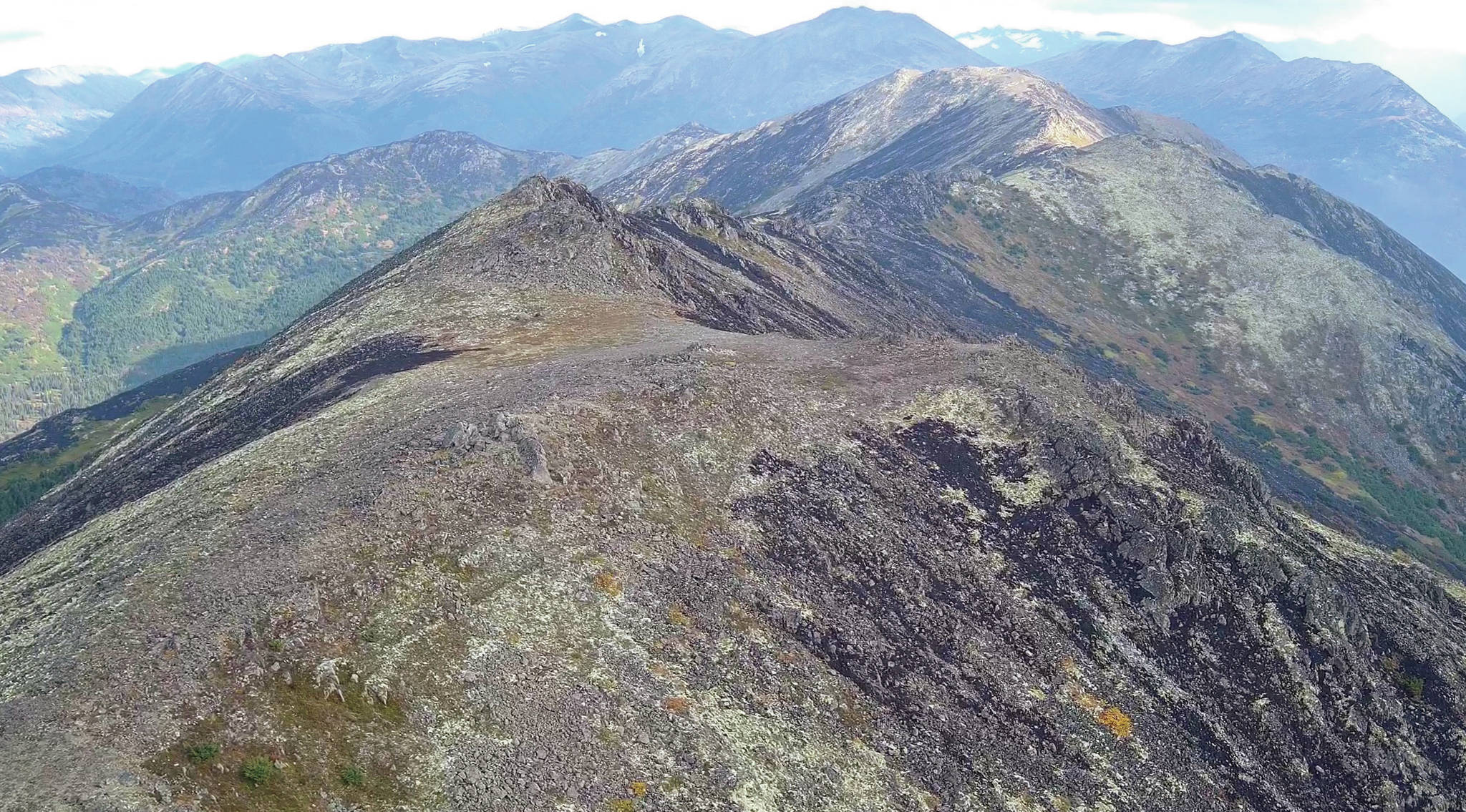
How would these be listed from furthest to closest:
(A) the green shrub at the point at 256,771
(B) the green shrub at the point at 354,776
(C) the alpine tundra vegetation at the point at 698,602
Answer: (C) the alpine tundra vegetation at the point at 698,602 < (B) the green shrub at the point at 354,776 < (A) the green shrub at the point at 256,771

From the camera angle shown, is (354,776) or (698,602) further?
(698,602)

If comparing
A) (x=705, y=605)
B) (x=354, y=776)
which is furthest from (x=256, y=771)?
(x=705, y=605)

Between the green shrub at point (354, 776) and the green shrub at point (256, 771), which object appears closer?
the green shrub at point (256, 771)

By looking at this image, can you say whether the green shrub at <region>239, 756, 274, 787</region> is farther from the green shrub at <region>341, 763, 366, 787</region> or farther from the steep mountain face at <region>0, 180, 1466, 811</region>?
the green shrub at <region>341, 763, 366, 787</region>

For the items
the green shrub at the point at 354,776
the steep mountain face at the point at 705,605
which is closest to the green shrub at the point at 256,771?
the steep mountain face at the point at 705,605

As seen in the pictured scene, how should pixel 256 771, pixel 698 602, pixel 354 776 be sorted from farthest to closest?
pixel 698 602 < pixel 354 776 < pixel 256 771

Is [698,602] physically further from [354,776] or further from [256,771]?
[256,771]

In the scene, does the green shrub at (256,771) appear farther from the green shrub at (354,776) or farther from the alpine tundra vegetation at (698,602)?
the green shrub at (354,776)

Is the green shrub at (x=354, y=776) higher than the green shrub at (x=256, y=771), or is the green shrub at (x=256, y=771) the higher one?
the green shrub at (x=256, y=771)

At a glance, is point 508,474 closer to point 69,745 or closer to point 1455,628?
point 69,745
